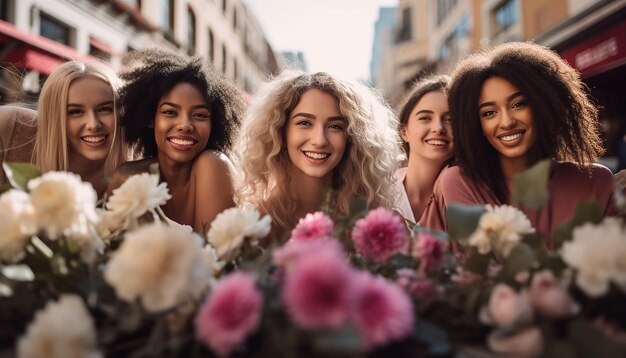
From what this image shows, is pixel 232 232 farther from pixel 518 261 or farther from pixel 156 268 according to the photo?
pixel 518 261

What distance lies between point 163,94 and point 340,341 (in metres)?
1.90

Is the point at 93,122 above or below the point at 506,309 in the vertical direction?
above

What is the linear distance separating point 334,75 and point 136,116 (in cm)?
90

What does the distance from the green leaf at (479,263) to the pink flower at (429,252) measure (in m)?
0.04

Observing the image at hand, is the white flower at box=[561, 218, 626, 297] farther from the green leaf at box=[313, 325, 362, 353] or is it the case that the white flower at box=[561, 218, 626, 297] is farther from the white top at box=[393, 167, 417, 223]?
the white top at box=[393, 167, 417, 223]

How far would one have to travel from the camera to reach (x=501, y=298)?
0.51 m

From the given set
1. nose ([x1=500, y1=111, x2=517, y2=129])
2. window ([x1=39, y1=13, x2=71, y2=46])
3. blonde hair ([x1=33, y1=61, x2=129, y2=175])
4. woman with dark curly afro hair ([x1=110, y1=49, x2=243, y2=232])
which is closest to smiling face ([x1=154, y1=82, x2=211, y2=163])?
woman with dark curly afro hair ([x1=110, y1=49, x2=243, y2=232])

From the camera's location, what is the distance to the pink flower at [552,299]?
19.1 inches

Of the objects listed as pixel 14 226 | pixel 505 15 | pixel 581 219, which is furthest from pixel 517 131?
pixel 505 15

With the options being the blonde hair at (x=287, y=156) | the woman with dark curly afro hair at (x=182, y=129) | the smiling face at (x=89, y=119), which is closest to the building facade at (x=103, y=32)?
the woman with dark curly afro hair at (x=182, y=129)

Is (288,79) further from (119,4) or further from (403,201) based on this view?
(119,4)

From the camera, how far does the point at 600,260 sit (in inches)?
19.8

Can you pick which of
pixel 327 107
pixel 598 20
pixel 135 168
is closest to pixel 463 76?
pixel 327 107

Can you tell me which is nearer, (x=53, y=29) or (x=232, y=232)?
(x=232, y=232)
